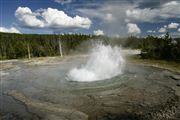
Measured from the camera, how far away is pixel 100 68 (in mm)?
23625

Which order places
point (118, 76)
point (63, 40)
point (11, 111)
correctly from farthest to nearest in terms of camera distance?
point (63, 40), point (118, 76), point (11, 111)

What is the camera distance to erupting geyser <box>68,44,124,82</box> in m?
21.5

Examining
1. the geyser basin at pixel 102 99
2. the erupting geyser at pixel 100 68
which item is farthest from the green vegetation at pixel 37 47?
the geyser basin at pixel 102 99

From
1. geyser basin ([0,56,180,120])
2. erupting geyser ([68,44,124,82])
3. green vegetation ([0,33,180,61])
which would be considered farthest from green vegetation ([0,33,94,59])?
geyser basin ([0,56,180,120])

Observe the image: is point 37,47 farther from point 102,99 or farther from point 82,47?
point 102,99

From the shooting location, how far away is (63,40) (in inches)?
2943

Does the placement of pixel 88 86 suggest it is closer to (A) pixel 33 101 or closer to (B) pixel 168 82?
A: (A) pixel 33 101

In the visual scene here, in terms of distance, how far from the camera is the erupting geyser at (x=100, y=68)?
21547 mm

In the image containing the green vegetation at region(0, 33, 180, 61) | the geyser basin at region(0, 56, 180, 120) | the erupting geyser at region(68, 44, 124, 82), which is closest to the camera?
the geyser basin at region(0, 56, 180, 120)

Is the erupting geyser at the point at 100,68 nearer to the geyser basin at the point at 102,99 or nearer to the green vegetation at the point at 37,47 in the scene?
the geyser basin at the point at 102,99

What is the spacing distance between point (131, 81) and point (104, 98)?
5.13 meters

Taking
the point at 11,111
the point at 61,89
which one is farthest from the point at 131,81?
the point at 11,111

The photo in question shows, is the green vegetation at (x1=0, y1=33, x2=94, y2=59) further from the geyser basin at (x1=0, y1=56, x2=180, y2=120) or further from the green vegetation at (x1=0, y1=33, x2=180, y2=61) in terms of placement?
the geyser basin at (x1=0, y1=56, x2=180, y2=120)

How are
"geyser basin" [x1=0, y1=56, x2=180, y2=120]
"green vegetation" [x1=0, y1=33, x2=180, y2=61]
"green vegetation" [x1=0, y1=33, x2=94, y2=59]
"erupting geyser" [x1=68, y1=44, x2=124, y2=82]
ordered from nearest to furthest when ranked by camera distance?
"geyser basin" [x1=0, y1=56, x2=180, y2=120] < "erupting geyser" [x1=68, y1=44, x2=124, y2=82] < "green vegetation" [x1=0, y1=33, x2=180, y2=61] < "green vegetation" [x1=0, y1=33, x2=94, y2=59]
